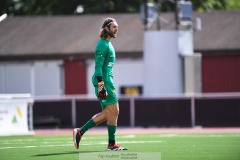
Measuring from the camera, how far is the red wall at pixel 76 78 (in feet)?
124

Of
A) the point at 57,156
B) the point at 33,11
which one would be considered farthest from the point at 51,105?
the point at 33,11

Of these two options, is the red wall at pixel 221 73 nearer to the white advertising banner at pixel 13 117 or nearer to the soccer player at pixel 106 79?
the white advertising banner at pixel 13 117

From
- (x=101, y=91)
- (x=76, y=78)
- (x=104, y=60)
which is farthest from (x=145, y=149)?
(x=76, y=78)

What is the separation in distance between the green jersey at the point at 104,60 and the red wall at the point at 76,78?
24015 mm

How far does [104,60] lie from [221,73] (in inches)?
949

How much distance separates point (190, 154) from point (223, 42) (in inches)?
1017

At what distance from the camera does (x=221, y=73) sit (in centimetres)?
3725

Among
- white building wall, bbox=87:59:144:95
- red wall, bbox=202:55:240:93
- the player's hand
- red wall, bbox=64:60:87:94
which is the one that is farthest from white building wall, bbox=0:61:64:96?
the player's hand

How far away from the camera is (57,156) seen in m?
12.6

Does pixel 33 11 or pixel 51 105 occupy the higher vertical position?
pixel 33 11

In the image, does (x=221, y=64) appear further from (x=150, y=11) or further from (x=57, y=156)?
(x=57, y=156)

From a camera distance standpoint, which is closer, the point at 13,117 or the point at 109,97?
the point at 109,97

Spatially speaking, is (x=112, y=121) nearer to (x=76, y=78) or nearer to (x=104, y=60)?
(x=104, y=60)

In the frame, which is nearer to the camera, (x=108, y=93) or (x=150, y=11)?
(x=108, y=93)
